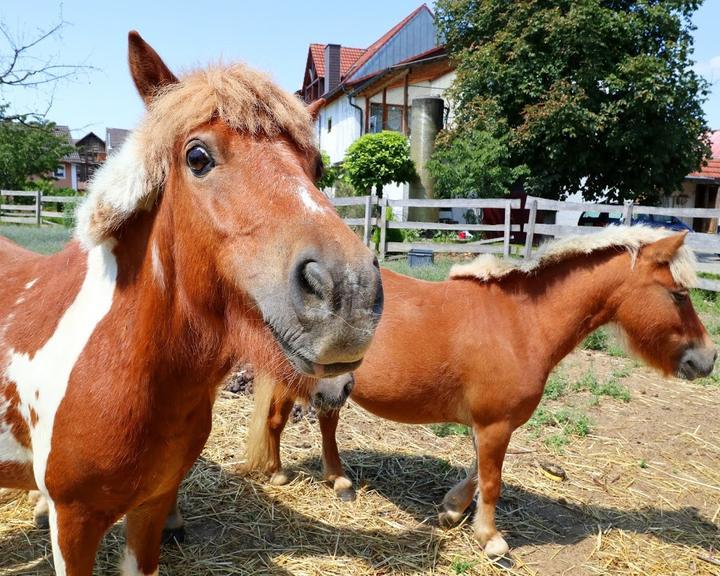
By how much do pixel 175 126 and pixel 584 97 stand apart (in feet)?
63.3

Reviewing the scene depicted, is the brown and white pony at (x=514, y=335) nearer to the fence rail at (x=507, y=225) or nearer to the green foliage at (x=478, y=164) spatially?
the fence rail at (x=507, y=225)

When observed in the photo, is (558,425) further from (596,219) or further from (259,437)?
(596,219)

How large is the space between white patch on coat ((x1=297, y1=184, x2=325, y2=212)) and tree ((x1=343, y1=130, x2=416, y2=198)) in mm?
Answer: 20782

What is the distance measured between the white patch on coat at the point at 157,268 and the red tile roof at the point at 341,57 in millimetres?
34103

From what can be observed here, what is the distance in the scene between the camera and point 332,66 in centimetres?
3266

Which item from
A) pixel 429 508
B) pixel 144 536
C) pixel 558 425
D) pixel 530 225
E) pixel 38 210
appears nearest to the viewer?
pixel 144 536

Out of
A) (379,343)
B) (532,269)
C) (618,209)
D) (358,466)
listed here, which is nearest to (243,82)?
(379,343)

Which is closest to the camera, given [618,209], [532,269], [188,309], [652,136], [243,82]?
[243,82]

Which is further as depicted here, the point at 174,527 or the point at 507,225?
the point at 507,225

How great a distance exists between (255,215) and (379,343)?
219cm

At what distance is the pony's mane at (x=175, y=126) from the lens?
1505 millimetres

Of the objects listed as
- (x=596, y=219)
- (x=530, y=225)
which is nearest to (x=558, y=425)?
(x=530, y=225)

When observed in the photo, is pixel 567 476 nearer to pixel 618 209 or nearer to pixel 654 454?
pixel 654 454

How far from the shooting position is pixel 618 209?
1139cm
